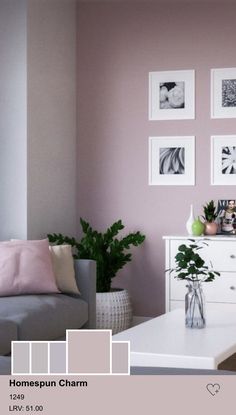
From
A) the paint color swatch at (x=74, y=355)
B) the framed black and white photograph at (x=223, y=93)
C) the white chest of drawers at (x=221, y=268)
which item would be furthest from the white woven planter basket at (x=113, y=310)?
the paint color swatch at (x=74, y=355)

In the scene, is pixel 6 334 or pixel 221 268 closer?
pixel 6 334

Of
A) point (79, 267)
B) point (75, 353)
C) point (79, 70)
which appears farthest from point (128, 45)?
point (75, 353)

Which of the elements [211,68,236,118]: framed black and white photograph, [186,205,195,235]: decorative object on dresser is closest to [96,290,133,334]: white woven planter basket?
[186,205,195,235]: decorative object on dresser

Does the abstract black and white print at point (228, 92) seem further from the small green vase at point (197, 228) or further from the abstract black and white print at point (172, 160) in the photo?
the small green vase at point (197, 228)

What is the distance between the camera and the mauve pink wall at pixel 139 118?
5.95 meters

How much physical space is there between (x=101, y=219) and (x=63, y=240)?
0.52 m

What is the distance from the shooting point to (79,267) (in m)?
4.97

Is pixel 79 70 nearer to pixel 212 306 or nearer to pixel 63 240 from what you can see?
pixel 63 240

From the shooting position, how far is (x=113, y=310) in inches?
227

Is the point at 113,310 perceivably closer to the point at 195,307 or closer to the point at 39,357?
the point at 195,307

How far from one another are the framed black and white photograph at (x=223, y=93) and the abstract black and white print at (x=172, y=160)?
0.40 m

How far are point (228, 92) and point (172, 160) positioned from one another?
0.68m
